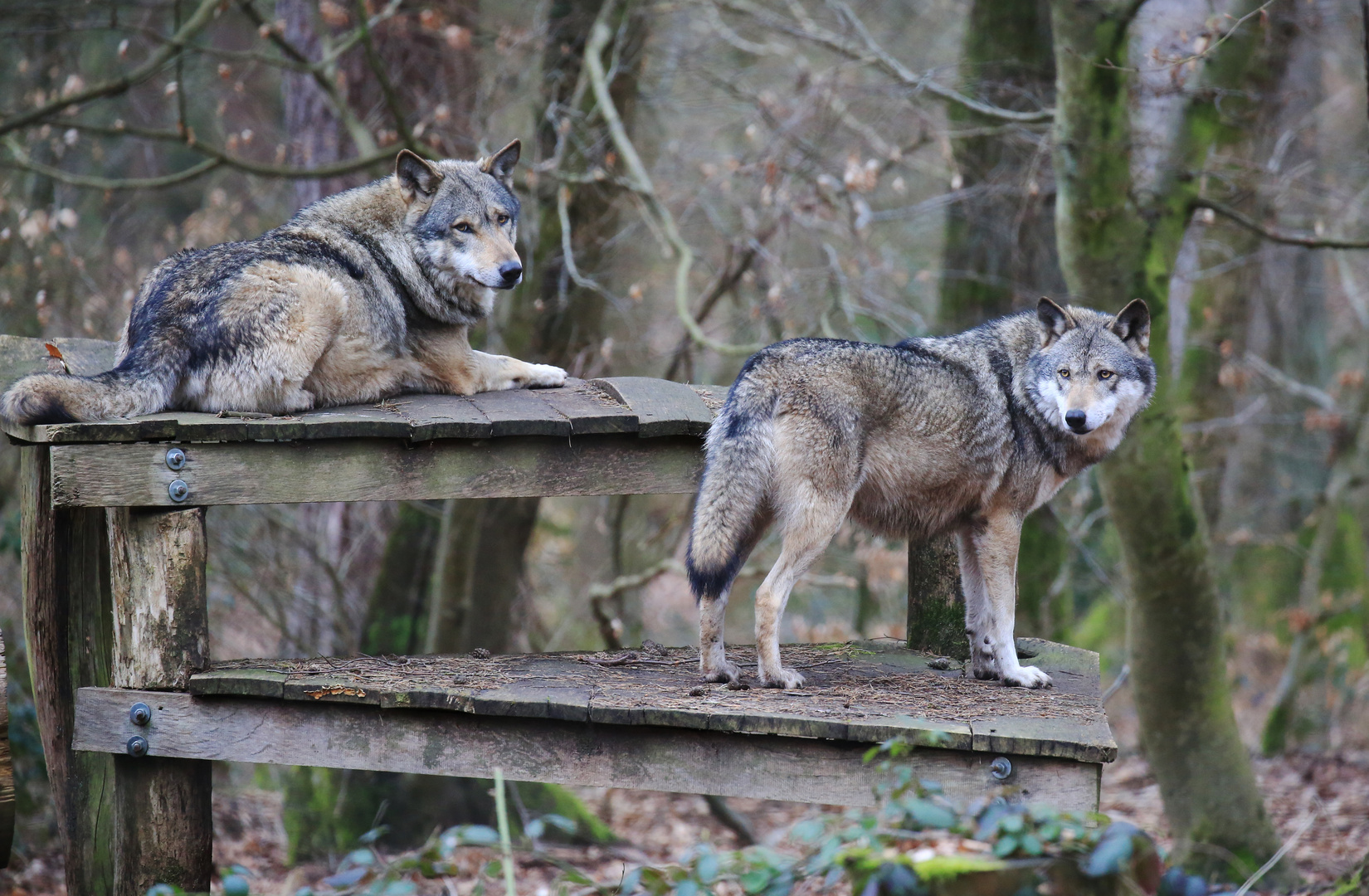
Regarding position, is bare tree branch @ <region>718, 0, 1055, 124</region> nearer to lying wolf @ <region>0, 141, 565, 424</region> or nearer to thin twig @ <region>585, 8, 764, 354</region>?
thin twig @ <region>585, 8, 764, 354</region>

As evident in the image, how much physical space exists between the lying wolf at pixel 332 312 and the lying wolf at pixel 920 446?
1459 millimetres

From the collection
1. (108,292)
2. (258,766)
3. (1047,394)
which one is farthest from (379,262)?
(258,766)

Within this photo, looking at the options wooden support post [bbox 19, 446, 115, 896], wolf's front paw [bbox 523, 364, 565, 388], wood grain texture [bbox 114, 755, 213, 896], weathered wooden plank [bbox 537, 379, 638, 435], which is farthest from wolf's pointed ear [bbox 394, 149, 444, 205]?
wood grain texture [bbox 114, 755, 213, 896]

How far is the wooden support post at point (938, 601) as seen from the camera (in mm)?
5484

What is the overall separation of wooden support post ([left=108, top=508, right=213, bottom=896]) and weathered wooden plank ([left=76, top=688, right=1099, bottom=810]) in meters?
0.14

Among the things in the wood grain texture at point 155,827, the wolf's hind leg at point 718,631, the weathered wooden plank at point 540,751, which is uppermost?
the wolf's hind leg at point 718,631

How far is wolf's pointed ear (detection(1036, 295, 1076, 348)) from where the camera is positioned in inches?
192

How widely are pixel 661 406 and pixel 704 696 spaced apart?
4.20 feet

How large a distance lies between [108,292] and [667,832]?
21.9 feet

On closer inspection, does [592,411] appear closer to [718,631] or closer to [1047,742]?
[718,631]

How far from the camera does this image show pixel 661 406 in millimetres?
4879

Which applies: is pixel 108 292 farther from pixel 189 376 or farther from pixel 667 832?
pixel 667 832

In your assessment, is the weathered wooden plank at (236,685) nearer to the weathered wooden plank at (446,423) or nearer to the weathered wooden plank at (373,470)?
the weathered wooden plank at (373,470)

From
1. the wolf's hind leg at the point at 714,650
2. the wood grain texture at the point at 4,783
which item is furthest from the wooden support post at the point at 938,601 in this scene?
the wood grain texture at the point at 4,783
